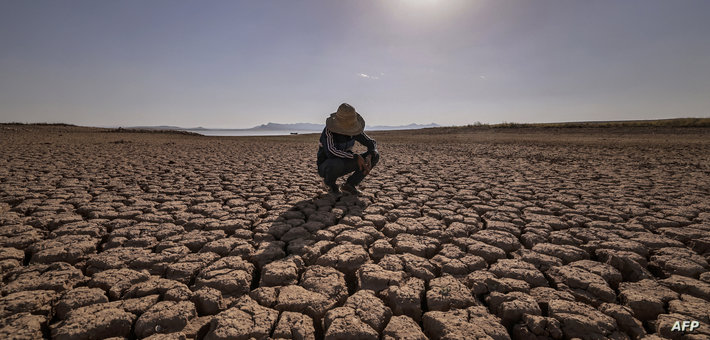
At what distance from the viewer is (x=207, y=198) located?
2754 millimetres

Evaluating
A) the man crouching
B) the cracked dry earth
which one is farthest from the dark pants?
the cracked dry earth

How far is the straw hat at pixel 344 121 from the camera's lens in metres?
2.70

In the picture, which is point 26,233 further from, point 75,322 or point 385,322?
point 385,322

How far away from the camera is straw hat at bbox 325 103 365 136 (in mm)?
2701

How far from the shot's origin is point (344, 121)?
275cm

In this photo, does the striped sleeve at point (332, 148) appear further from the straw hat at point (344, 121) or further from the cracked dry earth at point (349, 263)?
the cracked dry earth at point (349, 263)

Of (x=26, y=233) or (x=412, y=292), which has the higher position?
(x=26, y=233)

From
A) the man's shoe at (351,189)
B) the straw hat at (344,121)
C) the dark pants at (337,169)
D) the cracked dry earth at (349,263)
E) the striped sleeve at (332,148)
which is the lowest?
the cracked dry earth at (349,263)

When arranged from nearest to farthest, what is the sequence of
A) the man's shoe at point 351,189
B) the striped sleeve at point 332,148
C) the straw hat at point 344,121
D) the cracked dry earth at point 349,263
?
1. the cracked dry earth at point 349,263
2. the straw hat at point 344,121
3. the striped sleeve at point 332,148
4. the man's shoe at point 351,189

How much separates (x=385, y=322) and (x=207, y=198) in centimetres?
229

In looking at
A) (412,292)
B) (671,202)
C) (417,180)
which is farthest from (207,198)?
(671,202)

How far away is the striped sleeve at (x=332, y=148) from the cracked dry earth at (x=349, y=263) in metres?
0.44

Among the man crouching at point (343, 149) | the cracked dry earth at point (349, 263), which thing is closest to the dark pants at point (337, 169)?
the man crouching at point (343, 149)

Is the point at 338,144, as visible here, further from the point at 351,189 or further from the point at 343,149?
the point at 351,189
